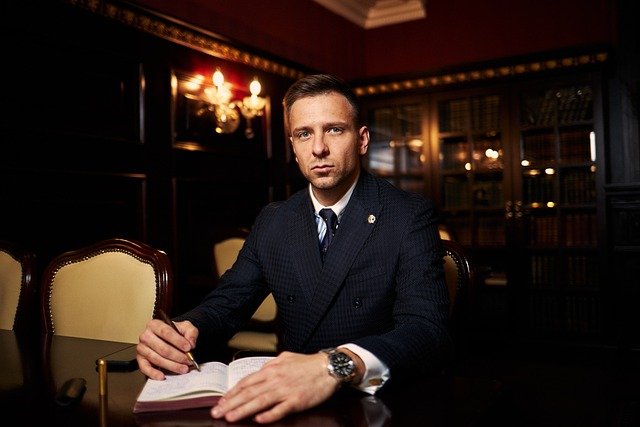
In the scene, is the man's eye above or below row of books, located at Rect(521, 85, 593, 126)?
below

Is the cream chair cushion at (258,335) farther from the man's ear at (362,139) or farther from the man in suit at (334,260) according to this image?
the man's ear at (362,139)

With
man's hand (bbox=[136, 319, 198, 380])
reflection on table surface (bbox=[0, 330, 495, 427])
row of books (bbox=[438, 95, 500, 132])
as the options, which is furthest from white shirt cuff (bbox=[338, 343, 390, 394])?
row of books (bbox=[438, 95, 500, 132])

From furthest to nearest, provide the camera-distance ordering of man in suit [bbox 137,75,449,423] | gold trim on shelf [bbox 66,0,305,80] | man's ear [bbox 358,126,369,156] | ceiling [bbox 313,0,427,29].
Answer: ceiling [bbox 313,0,427,29] → gold trim on shelf [bbox 66,0,305,80] → man's ear [bbox 358,126,369,156] → man in suit [bbox 137,75,449,423]

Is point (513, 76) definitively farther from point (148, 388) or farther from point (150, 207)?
point (148, 388)

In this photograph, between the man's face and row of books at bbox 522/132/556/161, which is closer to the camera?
the man's face

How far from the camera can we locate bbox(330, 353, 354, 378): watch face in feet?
3.31

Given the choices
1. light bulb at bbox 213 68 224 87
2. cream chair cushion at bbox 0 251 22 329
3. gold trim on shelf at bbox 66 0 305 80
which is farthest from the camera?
light bulb at bbox 213 68 224 87

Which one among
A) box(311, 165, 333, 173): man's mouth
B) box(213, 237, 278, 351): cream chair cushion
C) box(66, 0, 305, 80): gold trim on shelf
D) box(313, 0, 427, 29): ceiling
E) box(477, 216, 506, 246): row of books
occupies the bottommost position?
box(213, 237, 278, 351): cream chair cushion

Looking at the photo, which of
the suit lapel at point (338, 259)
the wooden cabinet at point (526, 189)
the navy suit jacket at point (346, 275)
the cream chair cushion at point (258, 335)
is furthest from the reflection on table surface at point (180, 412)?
Result: the wooden cabinet at point (526, 189)

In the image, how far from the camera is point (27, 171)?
2945 millimetres

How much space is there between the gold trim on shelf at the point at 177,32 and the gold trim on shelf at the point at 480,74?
1.02m

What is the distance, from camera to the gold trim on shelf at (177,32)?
335 centimetres

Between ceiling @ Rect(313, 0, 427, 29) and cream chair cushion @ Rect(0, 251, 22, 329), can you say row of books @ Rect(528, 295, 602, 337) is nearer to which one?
ceiling @ Rect(313, 0, 427, 29)

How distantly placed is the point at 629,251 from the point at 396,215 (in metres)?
3.56
